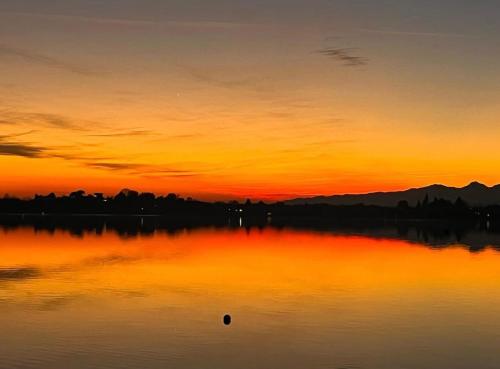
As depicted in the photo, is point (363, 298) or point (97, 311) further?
point (363, 298)

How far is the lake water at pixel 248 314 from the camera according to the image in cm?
2439

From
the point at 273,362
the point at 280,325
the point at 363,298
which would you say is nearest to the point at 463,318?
the point at 363,298

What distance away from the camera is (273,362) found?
2362 cm

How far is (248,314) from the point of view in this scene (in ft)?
107

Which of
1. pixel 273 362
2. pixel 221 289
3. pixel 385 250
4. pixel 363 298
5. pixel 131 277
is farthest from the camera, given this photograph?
pixel 385 250

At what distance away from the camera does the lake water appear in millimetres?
24391

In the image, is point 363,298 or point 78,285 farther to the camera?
point 78,285

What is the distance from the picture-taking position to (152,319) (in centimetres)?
3117

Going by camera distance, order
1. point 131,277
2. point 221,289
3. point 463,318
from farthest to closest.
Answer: point 131,277 < point 221,289 < point 463,318

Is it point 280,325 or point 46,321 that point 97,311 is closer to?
point 46,321

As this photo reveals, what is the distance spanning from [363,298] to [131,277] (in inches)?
718

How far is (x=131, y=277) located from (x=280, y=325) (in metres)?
20.7

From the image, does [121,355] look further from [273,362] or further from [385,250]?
[385,250]

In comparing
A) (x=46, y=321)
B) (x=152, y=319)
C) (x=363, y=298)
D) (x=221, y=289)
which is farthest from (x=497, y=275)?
(x=46, y=321)
